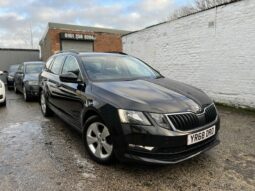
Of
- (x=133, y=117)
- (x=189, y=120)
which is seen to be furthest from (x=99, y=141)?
(x=189, y=120)

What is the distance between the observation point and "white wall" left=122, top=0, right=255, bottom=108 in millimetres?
6863

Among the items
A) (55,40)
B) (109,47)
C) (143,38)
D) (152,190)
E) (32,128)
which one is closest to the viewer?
(152,190)

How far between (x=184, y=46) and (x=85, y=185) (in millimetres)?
6671

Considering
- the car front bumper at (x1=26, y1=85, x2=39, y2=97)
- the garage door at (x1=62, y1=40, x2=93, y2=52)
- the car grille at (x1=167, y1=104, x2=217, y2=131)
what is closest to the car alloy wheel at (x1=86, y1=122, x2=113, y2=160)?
the car grille at (x1=167, y1=104, x2=217, y2=131)

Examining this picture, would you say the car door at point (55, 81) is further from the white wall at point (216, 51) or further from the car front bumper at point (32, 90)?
the white wall at point (216, 51)

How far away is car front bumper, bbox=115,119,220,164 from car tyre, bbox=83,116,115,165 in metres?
0.30

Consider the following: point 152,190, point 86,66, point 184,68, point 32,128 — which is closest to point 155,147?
point 152,190

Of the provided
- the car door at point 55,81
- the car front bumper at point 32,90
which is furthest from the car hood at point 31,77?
the car door at point 55,81

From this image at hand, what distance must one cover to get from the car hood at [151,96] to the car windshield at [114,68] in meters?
0.32

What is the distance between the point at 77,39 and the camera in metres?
18.7

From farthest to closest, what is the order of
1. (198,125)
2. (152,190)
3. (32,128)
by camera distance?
1. (32,128)
2. (198,125)
3. (152,190)

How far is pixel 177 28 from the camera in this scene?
29.2ft

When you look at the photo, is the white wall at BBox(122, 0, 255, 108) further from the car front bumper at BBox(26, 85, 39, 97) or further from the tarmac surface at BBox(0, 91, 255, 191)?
the car front bumper at BBox(26, 85, 39, 97)

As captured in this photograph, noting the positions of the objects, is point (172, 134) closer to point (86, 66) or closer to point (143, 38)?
point (86, 66)
